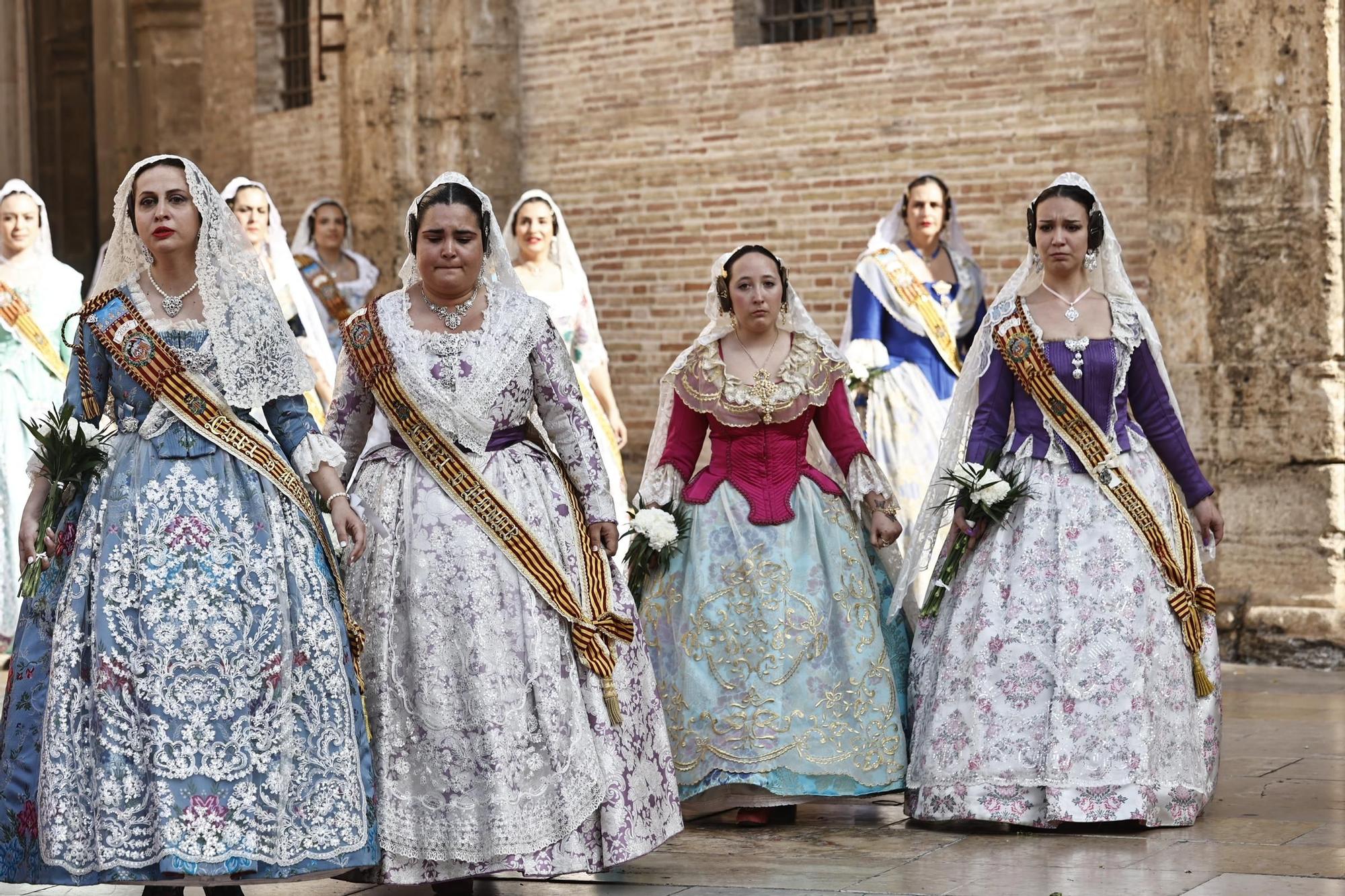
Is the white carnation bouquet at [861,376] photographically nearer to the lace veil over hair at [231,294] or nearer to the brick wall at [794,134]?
the brick wall at [794,134]

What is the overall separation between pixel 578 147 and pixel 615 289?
92 centimetres

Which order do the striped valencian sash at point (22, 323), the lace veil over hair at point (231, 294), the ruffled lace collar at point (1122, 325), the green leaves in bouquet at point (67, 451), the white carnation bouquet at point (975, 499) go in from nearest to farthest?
the green leaves in bouquet at point (67, 451) → the lace veil over hair at point (231, 294) → the white carnation bouquet at point (975, 499) → the ruffled lace collar at point (1122, 325) → the striped valencian sash at point (22, 323)

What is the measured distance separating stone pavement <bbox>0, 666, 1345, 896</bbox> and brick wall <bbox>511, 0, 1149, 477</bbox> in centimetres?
443

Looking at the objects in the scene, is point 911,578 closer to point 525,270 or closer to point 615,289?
point 525,270

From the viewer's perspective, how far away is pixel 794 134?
11961 mm

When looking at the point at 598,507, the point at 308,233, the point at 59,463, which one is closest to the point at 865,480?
the point at 598,507

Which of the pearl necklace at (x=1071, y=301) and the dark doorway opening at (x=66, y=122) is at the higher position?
the dark doorway opening at (x=66, y=122)

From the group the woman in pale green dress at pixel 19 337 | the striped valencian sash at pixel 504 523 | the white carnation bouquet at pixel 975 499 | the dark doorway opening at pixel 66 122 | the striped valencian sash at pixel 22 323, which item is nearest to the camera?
the striped valencian sash at pixel 504 523

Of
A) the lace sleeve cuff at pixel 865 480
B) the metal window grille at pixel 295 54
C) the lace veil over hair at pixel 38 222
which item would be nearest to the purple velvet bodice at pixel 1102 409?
the lace sleeve cuff at pixel 865 480

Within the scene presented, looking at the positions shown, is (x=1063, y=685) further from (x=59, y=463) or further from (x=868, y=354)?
(x=868, y=354)

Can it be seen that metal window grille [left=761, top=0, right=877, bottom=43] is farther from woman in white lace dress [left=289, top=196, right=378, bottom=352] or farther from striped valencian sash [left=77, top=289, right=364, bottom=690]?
striped valencian sash [left=77, top=289, right=364, bottom=690]

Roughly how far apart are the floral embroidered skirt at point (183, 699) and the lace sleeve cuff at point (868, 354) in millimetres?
4292

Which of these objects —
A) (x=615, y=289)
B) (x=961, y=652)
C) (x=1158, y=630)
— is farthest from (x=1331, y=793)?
(x=615, y=289)

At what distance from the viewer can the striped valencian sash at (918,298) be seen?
932 centimetres
